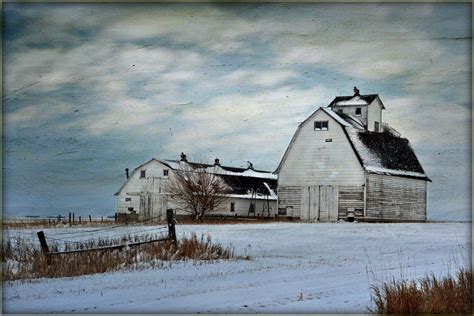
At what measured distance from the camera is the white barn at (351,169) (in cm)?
640

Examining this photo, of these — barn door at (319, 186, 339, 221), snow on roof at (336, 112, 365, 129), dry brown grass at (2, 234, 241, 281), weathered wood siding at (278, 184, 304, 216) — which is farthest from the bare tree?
snow on roof at (336, 112, 365, 129)

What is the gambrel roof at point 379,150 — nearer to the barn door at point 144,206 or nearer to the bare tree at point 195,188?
the bare tree at point 195,188

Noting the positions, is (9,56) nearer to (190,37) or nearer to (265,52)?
(190,37)

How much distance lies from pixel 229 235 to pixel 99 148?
4.52ft

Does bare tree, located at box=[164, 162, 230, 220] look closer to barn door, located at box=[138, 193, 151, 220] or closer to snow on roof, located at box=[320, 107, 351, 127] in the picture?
barn door, located at box=[138, 193, 151, 220]

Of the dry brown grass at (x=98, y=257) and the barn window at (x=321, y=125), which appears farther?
the barn window at (x=321, y=125)

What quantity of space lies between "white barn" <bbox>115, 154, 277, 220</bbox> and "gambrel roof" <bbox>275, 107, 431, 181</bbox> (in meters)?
0.29

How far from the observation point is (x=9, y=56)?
20.5 ft

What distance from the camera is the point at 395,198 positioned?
6641 mm

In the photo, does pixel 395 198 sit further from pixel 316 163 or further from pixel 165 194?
pixel 165 194

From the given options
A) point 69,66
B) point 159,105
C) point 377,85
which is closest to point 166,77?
point 159,105

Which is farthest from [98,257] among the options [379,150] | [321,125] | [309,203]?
[379,150]

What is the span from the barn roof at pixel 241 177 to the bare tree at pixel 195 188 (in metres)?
0.03

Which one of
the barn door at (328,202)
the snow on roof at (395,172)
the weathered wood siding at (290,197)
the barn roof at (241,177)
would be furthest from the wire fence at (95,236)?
the snow on roof at (395,172)
